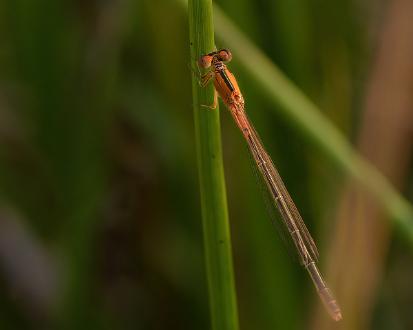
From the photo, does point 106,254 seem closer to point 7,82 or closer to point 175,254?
point 175,254

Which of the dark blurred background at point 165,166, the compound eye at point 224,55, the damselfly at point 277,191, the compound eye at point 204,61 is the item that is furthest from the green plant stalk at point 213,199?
the dark blurred background at point 165,166

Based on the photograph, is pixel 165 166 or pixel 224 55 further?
pixel 165 166

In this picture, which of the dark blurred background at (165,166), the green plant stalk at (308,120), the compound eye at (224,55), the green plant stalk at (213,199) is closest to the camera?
the green plant stalk at (213,199)

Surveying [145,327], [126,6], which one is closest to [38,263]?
[145,327]

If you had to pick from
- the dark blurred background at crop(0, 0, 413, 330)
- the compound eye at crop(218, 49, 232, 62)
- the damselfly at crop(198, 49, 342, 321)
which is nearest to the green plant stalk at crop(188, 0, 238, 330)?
the compound eye at crop(218, 49, 232, 62)

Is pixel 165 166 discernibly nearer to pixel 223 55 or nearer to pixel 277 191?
pixel 277 191

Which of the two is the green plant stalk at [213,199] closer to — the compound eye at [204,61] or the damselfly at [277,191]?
the compound eye at [204,61]

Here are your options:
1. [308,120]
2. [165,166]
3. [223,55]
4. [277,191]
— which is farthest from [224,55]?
[165,166]
